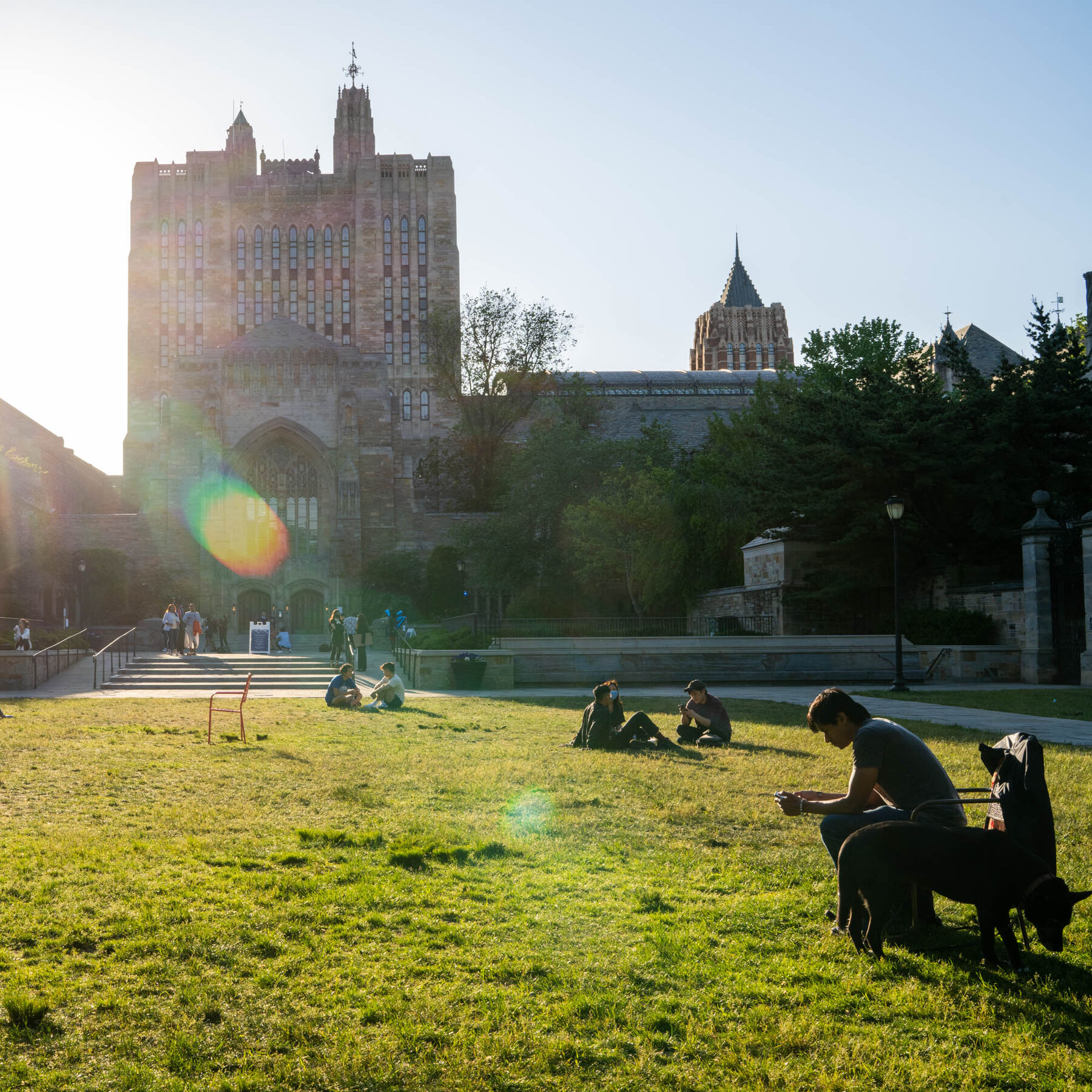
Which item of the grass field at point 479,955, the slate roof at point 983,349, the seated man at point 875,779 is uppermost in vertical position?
the slate roof at point 983,349

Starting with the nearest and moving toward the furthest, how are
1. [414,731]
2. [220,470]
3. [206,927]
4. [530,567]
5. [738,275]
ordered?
[206,927] < [414,731] < [530,567] < [220,470] < [738,275]

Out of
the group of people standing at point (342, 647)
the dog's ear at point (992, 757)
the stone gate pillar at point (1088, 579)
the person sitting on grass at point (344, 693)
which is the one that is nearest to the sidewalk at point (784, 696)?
the stone gate pillar at point (1088, 579)

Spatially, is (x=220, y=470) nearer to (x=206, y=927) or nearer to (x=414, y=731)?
(x=414, y=731)

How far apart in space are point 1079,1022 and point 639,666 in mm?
18684

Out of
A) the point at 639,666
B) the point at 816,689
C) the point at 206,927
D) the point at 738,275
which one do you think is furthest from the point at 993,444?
the point at 738,275

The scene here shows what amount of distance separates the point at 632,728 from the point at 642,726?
17cm

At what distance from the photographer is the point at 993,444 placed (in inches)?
958

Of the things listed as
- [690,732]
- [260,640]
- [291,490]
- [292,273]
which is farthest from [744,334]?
[690,732]

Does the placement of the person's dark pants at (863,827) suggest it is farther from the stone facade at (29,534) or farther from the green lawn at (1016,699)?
the stone facade at (29,534)

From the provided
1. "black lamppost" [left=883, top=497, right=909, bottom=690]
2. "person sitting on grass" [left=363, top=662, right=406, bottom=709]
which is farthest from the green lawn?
"person sitting on grass" [left=363, top=662, right=406, bottom=709]

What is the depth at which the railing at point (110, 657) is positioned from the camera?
2300 centimetres

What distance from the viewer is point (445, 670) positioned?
22.5 meters

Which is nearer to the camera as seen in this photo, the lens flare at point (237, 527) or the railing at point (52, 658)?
the railing at point (52, 658)

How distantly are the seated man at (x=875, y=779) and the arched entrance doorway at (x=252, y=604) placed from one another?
50.4 m
